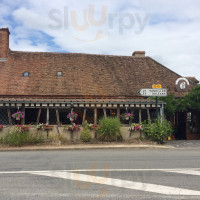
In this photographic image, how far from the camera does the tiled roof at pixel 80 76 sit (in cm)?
1561

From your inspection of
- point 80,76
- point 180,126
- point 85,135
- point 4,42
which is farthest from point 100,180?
point 4,42

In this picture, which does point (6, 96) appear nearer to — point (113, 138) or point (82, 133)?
point (82, 133)

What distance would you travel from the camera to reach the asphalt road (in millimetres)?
4039

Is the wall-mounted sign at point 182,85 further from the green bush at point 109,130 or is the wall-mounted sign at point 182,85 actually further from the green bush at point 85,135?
the green bush at point 85,135

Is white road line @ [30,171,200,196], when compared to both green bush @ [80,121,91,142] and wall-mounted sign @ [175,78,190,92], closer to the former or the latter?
green bush @ [80,121,91,142]

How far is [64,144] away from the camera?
453 inches

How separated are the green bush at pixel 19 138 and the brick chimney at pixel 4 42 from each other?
865 centimetres

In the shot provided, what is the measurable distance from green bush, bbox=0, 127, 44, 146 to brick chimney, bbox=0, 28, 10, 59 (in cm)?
865

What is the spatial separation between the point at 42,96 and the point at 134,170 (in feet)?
34.9

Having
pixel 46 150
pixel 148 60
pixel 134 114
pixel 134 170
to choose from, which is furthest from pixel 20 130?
pixel 148 60

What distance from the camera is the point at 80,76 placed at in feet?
56.0

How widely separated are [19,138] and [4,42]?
1016cm

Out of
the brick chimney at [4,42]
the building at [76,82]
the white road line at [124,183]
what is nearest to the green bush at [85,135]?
the building at [76,82]

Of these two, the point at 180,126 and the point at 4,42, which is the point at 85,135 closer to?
the point at 180,126
